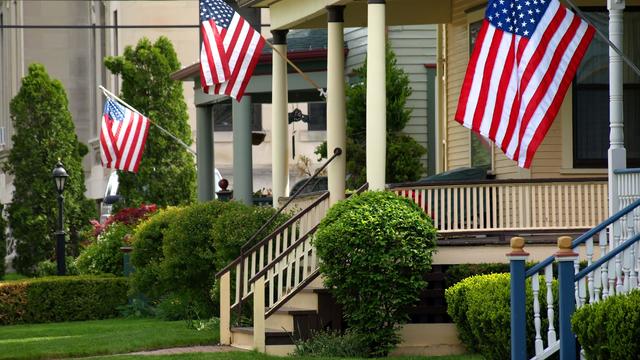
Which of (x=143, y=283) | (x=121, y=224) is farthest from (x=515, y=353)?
(x=121, y=224)

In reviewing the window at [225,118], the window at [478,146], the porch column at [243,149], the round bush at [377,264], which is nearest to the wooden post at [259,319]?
the round bush at [377,264]

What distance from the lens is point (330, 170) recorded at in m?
20.9

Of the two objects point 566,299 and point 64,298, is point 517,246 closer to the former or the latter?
point 566,299

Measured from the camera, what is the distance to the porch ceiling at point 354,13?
22.3 metres

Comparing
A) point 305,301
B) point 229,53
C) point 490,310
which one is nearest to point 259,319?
point 305,301

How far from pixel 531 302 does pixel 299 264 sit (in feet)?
17.4

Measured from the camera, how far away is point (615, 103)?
1584 centimetres

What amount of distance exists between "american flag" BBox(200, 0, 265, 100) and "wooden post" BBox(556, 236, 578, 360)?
9.15 meters

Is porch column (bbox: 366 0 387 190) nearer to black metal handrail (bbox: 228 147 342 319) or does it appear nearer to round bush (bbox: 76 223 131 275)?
black metal handrail (bbox: 228 147 342 319)

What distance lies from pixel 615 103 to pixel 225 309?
6.52 m

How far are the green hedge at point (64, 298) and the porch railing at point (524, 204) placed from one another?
1141 cm

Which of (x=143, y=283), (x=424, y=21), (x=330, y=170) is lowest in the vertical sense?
(x=143, y=283)

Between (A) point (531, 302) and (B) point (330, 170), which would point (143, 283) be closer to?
(B) point (330, 170)

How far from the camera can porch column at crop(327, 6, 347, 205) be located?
20.8 m
